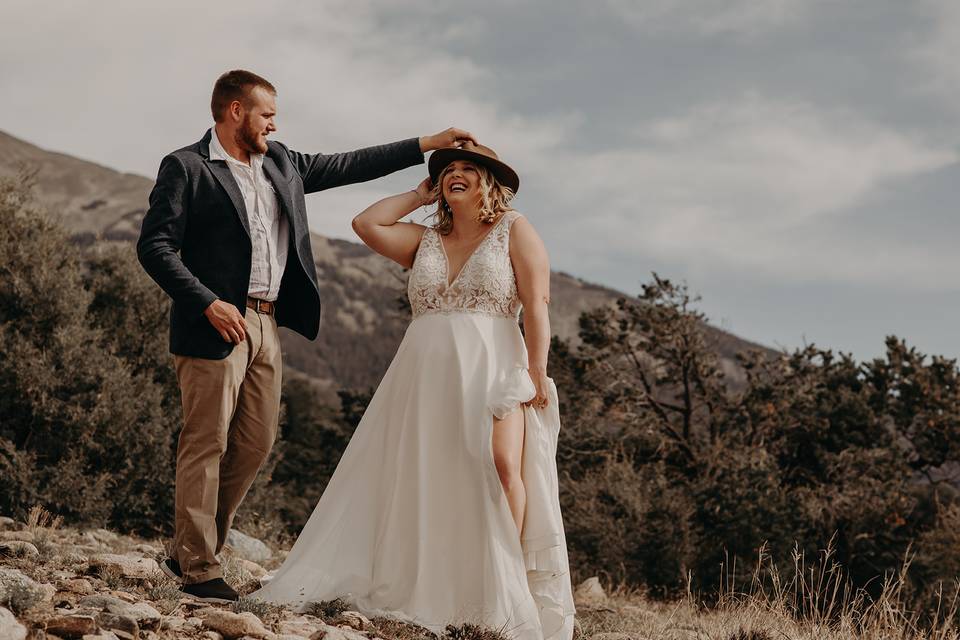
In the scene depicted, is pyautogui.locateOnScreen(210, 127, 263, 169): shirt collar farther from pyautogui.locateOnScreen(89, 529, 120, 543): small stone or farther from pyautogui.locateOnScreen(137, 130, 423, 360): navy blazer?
pyautogui.locateOnScreen(89, 529, 120, 543): small stone

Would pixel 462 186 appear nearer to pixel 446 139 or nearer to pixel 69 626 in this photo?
pixel 446 139

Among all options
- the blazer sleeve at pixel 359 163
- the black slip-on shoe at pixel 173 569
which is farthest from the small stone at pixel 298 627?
the blazer sleeve at pixel 359 163

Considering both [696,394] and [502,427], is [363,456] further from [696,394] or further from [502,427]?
[696,394]

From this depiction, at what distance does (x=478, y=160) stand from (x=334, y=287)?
231 ft

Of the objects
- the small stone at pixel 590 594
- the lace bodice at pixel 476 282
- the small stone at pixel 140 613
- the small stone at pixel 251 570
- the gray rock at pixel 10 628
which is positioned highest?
the lace bodice at pixel 476 282

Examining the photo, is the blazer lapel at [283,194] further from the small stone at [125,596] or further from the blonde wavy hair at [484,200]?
the small stone at [125,596]

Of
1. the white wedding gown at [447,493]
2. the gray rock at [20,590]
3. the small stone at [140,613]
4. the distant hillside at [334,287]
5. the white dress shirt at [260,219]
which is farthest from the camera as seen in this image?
the distant hillside at [334,287]

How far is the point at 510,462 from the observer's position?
173 inches

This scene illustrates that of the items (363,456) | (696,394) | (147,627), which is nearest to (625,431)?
(696,394)

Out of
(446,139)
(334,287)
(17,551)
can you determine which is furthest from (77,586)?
(334,287)

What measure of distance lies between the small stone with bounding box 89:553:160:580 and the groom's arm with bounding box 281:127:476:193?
216 centimetres

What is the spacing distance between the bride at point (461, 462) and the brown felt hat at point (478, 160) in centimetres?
1

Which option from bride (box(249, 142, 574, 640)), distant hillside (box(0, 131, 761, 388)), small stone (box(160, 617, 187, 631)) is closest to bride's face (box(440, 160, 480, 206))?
bride (box(249, 142, 574, 640))

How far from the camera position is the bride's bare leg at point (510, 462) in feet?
14.4
